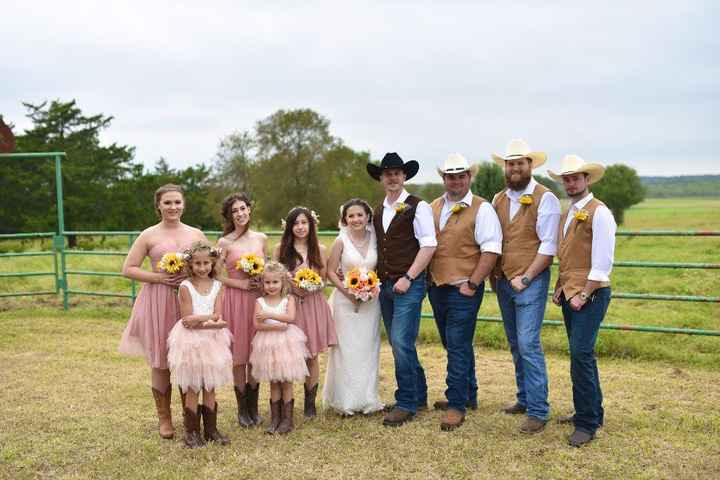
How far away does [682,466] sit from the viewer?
411cm

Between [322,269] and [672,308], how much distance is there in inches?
268

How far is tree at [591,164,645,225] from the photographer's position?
133 ft

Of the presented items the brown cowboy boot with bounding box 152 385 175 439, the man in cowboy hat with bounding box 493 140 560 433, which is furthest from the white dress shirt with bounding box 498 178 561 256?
the brown cowboy boot with bounding box 152 385 175 439

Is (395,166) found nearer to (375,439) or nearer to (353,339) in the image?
(353,339)

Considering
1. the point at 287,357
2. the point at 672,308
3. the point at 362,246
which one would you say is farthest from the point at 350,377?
the point at 672,308

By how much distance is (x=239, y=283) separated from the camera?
4871 mm

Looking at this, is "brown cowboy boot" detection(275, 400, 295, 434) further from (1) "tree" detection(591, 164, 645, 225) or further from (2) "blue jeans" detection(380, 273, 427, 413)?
(1) "tree" detection(591, 164, 645, 225)

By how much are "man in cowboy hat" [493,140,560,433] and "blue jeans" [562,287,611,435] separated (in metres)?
0.22

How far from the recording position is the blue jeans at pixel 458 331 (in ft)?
15.8

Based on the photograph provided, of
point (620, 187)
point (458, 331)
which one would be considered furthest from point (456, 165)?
point (620, 187)

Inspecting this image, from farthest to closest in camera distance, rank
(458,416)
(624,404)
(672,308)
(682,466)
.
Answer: (672,308)
(624,404)
(458,416)
(682,466)

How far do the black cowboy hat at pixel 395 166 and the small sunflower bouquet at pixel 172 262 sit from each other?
1536 mm

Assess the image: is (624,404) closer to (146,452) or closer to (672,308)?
(146,452)

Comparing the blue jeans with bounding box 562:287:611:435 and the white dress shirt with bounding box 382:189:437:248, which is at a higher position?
the white dress shirt with bounding box 382:189:437:248
